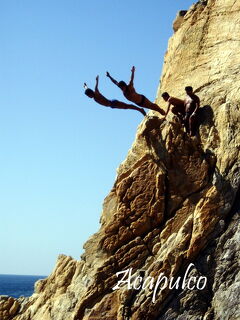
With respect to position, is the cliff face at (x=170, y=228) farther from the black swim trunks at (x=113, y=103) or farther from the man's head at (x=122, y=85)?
the man's head at (x=122, y=85)

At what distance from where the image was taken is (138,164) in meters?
17.2

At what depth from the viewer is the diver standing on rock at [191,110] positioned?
1714 centimetres

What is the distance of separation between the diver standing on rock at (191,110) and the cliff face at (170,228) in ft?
0.89

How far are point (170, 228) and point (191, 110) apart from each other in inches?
158

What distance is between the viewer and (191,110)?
56.8ft

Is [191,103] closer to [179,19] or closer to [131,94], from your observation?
[131,94]

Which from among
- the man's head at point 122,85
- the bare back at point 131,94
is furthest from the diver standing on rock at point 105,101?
the man's head at point 122,85

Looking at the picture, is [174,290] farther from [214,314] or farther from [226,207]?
[226,207]

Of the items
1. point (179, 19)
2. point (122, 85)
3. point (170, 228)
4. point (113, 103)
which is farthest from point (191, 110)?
point (179, 19)

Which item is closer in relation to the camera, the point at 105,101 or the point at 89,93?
the point at 89,93

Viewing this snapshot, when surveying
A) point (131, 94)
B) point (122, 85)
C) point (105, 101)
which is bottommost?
point (105, 101)

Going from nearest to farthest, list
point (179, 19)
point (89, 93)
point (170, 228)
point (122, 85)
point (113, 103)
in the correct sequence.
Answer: point (170, 228) → point (89, 93) → point (122, 85) → point (113, 103) → point (179, 19)

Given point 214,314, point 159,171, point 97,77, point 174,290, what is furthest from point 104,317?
point 97,77

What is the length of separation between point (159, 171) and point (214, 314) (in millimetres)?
4735
